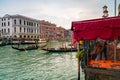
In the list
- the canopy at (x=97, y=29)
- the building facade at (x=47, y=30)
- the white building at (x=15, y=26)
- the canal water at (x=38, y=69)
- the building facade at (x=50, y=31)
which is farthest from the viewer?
the building facade at (x=50, y=31)

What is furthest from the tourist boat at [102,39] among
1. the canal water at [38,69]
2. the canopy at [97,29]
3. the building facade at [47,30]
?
the building facade at [47,30]

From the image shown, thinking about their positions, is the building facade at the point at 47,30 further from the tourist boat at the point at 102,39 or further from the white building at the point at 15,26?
the tourist boat at the point at 102,39

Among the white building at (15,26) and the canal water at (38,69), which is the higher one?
the white building at (15,26)

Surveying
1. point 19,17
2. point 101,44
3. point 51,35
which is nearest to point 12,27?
point 19,17

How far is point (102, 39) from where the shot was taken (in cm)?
741

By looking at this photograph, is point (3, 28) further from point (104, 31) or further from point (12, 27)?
point (104, 31)

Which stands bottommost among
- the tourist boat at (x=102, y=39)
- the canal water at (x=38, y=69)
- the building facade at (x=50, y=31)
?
the canal water at (x=38, y=69)

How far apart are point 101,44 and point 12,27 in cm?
5842

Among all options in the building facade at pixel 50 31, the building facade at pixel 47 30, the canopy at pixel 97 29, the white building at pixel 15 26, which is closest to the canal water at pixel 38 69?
the canopy at pixel 97 29

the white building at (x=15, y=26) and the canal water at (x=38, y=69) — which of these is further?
the white building at (x=15, y=26)

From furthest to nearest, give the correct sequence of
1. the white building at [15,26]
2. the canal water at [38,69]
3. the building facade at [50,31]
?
the building facade at [50,31] < the white building at [15,26] < the canal water at [38,69]

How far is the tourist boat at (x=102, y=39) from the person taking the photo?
671 cm

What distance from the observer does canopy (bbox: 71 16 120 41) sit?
664 cm

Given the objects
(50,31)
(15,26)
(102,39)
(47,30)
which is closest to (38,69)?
(102,39)
